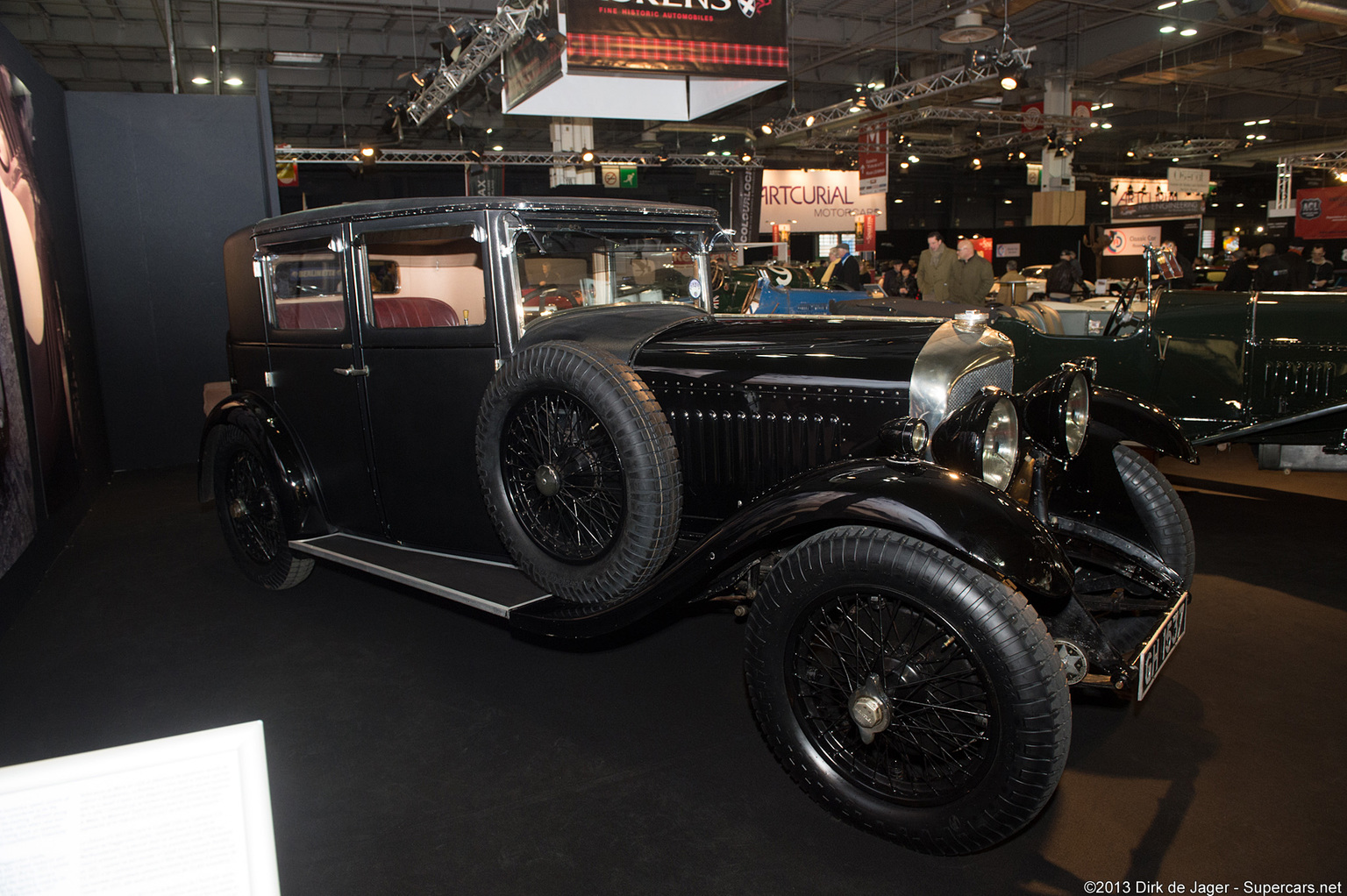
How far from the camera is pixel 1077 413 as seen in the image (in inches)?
110

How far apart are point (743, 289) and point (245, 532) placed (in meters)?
8.63

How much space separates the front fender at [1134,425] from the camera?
2953 millimetres

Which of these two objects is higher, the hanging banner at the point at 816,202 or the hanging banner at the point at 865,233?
the hanging banner at the point at 816,202

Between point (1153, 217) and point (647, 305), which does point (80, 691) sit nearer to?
point (647, 305)

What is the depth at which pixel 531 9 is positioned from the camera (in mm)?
8414

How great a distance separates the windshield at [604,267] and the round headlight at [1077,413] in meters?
1.55

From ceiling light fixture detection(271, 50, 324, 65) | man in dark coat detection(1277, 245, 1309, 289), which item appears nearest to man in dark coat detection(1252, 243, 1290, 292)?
man in dark coat detection(1277, 245, 1309, 289)

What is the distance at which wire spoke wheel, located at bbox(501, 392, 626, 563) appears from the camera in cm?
267

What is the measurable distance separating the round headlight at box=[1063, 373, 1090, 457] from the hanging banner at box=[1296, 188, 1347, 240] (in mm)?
22650

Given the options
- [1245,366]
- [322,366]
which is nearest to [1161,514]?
[1245,366]

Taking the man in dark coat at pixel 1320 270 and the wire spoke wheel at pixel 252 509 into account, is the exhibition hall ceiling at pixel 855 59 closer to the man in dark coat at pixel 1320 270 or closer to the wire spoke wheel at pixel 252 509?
the man in dark coat at pixel 1320 270

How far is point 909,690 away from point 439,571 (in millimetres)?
1780

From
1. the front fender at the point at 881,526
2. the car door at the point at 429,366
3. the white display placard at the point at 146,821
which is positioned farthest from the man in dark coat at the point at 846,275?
the white display placard at the point at 146,821

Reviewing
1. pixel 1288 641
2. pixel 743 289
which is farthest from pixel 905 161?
pixel 1288 641
